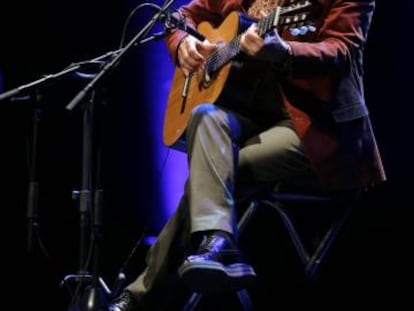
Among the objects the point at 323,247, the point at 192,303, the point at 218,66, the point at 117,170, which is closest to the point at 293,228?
the point at 323,247

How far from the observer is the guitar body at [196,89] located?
204 cm

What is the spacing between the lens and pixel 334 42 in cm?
180

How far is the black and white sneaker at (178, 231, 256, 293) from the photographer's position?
1.54 meters

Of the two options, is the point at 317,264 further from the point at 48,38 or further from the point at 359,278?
the point at 48,38

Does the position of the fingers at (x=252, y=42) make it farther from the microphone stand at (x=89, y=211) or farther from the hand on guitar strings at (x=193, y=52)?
the hand on guitar strings at (x=193, y=52)

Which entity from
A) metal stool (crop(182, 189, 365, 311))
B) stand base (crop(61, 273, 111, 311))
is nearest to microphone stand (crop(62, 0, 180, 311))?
stand base (crop(61, 273, 111, 311))

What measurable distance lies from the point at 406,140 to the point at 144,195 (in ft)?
4.19

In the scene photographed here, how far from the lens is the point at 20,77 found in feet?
9.64

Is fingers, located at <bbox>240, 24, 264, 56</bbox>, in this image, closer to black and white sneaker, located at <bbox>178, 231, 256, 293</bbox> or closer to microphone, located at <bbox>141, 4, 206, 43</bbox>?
microphone, located at <bbox>141, 4, 206, 43</bbox>

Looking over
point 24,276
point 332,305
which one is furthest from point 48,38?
point 332,305

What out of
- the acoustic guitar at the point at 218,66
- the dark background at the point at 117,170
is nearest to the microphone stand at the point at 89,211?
the dark background at the point at 117,170

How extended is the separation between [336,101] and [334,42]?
0.16m

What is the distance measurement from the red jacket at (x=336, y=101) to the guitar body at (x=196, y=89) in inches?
8.5

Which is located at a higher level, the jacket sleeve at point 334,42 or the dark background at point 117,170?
the jacket sleeve at point 334,42
